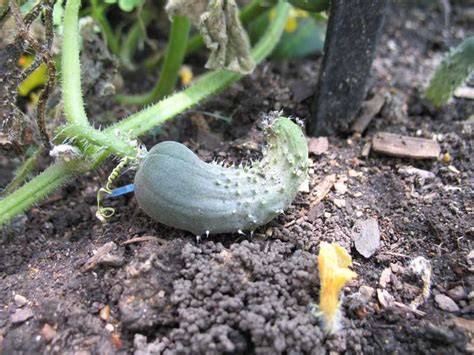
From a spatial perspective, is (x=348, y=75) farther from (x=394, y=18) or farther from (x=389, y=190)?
(x=394, y=18)

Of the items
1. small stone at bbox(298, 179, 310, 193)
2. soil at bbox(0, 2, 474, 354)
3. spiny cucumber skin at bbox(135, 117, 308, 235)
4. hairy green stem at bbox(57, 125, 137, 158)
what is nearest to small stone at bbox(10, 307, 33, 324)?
soil at bbox(0, 2, 474, 354)

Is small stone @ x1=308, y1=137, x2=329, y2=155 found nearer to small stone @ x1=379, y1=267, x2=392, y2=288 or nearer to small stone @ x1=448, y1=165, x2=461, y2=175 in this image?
small stone @ x1=448, y1=165, x2=461, y2=175

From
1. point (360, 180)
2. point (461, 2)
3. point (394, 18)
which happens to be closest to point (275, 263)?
Answer: point (360, 180)

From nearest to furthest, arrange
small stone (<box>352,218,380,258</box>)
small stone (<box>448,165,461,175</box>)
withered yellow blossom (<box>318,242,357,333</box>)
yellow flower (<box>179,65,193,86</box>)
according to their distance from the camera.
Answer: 1. withered yellow blossom (<box>318,242,357,333</box>)
2. small stone (<box>352,218,380,258</box>)
3. small stone (<box>448,165,461,175</box>)
4. yellow flower (<box>179,65,193,86</box>)

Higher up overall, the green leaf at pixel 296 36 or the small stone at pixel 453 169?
the green leaf at pixel 296 36

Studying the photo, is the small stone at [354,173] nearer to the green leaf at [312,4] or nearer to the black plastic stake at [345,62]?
the black plastic stake at [345,62]

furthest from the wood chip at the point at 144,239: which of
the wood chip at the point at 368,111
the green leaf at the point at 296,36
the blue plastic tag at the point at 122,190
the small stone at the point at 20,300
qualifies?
the green leaf at the point at 296,36
